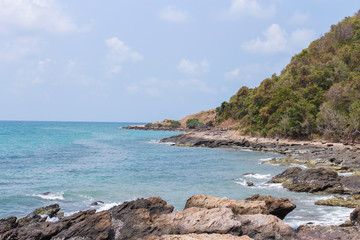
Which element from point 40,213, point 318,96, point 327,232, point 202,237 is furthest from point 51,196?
point 318,96

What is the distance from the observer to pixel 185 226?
11.1 meters

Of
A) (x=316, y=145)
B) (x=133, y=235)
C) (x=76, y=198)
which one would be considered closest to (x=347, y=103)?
(x=316, y=145)

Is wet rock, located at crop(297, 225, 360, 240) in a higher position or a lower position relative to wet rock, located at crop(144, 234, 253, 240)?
lower

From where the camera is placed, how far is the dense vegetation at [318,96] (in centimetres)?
4975

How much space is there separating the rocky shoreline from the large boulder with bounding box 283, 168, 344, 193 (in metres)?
8.17

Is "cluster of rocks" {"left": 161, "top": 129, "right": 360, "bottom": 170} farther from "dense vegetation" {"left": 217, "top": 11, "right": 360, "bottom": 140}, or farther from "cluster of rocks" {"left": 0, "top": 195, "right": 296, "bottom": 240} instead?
"cluster of rocks" {"left": 0, "top": 195, "right": 296, "bottom": 240}

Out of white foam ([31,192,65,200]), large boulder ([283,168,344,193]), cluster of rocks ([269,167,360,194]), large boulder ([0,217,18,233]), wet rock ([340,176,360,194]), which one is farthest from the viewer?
large boulder ([283,168,344,193])

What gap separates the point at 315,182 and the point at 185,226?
1396 cm

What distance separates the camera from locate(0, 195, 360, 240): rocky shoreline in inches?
429

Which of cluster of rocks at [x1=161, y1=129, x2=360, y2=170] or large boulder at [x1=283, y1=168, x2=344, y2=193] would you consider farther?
cluster of rocks at [x1=161, y1=129, x2=360, y2=170]

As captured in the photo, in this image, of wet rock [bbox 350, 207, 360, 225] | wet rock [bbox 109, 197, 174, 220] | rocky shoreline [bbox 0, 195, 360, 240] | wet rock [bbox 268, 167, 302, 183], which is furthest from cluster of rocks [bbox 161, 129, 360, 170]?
wet rock [bbox 109, 197, 174, 220]

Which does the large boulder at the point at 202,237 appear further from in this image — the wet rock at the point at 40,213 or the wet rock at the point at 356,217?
the wet rock at the point at 40,213

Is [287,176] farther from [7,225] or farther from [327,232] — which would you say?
[7,225]

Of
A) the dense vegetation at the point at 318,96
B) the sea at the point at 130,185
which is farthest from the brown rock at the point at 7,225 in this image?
the dense vegetation at the point at 318,96
